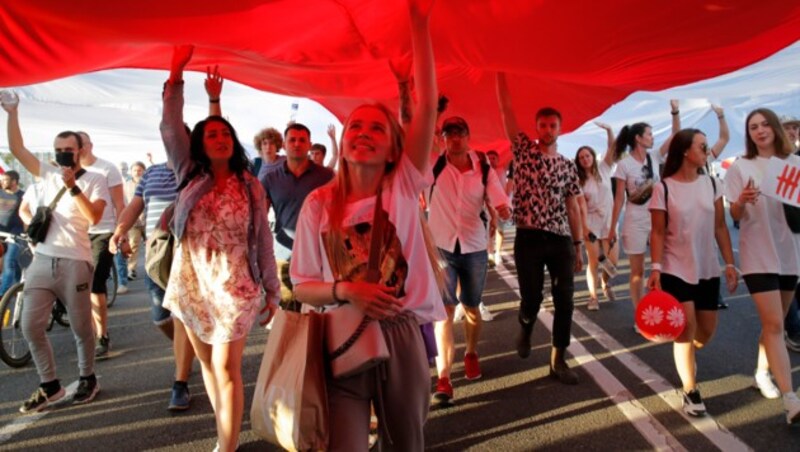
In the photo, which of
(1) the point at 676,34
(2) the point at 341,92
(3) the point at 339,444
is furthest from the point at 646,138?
(3) the point at 339,444

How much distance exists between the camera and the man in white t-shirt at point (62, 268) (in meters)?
3.96

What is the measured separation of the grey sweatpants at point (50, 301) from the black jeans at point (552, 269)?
137 inches

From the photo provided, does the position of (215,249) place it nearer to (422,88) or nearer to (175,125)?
(175,125)

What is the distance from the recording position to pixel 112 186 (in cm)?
452

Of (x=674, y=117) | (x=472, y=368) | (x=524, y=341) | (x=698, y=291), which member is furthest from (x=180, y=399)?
(x=674, y=117)

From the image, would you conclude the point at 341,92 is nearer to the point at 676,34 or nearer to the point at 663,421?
the point at 676,34

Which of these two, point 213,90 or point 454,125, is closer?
point 213,90

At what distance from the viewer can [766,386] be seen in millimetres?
3693

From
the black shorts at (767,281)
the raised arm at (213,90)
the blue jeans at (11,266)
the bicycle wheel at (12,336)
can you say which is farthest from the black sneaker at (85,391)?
the black shorts at (767,281)

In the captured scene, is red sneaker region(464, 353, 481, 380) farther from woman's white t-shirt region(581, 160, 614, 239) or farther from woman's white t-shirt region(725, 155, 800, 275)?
woman's white t-shirt region(581, 160, 614, 239)

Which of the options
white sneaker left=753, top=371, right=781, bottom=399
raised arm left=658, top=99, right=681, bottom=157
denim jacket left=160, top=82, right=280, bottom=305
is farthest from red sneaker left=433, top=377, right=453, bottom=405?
raised arm left=658, top=99, right=681, bottom=157

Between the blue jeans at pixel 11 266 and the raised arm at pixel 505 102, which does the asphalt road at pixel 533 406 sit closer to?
the raised arm at pixel 505 102

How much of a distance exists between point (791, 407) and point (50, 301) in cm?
521

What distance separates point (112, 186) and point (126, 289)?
16.1 feet
